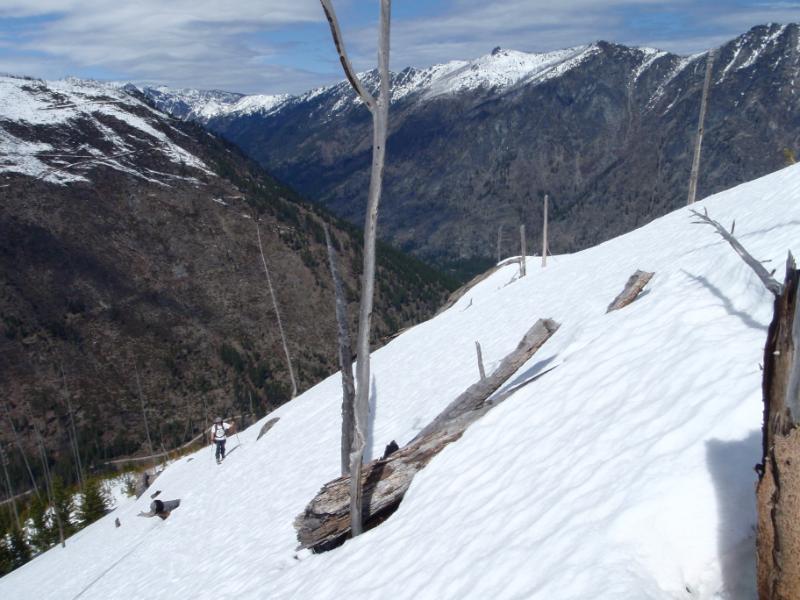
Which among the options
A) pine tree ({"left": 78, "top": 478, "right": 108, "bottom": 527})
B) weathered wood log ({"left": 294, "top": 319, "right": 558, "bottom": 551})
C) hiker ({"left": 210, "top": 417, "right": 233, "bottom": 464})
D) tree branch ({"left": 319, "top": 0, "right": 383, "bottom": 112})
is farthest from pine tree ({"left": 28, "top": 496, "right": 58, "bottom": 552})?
tree branch ({"left": 319, "top": 0, "right": 383, "bottom": 112})

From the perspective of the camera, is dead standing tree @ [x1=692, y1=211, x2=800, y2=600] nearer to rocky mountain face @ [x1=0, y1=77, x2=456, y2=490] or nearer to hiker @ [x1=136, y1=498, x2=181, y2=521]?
hiker @ [x1=136, y1=498, x2=181, y2=521]

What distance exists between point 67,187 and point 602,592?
A: 114254 mm

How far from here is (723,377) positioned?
5.51 meters

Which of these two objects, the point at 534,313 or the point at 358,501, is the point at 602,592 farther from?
the point at 534,313

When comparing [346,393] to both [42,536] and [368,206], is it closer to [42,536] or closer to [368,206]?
[368,206]

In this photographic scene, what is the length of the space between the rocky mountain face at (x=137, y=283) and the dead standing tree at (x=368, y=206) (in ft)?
239

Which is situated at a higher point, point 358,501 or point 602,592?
point 602,592

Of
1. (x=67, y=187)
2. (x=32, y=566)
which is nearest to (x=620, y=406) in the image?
(x=32, y=566)

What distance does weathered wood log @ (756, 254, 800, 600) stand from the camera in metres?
3.29

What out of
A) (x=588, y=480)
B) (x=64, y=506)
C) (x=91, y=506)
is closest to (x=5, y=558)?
(x=91, y=506)

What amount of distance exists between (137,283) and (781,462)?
102155 mm

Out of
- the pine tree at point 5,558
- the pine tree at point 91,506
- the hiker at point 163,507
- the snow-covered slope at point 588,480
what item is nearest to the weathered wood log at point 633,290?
→ the snow-covered slope at point 588,480

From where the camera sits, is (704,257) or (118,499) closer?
(704,257)

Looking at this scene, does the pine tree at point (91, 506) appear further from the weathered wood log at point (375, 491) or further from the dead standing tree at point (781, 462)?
the dead standing tree at point (781, 462)
